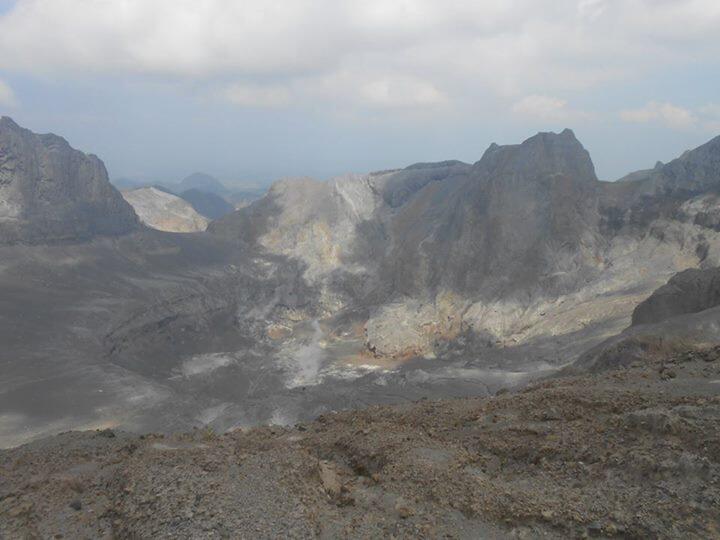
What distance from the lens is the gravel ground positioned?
644cm

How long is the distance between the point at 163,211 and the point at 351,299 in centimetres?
4418

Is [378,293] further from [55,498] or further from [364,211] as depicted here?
[55,498]

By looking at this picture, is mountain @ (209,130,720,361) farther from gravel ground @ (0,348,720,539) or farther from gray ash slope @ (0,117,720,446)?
gravel ground @ (0,348,720,539)

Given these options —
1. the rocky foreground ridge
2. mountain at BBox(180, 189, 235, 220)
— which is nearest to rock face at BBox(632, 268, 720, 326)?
the rocky foreground ridge

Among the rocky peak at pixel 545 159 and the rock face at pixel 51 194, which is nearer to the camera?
the rocky peak at pixel 545 159

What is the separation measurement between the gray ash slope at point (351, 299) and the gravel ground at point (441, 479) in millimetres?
18402

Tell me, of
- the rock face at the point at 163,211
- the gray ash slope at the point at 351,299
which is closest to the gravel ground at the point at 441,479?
the gray ash slope at the point at 351,299

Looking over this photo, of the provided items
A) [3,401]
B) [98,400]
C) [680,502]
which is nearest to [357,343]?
[98,400]

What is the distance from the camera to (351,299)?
59219 millimetres

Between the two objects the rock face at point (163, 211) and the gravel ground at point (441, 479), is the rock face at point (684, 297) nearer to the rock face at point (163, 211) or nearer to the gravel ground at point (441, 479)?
the gravel ground at point (441, 479)


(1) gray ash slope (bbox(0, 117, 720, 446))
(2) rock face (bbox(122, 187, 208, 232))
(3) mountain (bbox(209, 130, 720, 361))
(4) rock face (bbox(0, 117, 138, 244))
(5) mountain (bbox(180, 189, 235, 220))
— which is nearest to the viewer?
(1) gray ash slope (bbox(0, 117, 720, 446))

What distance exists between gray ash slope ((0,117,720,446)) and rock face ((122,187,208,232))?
69.7 feet

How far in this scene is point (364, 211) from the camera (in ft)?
232

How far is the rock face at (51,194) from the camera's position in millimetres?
55531
